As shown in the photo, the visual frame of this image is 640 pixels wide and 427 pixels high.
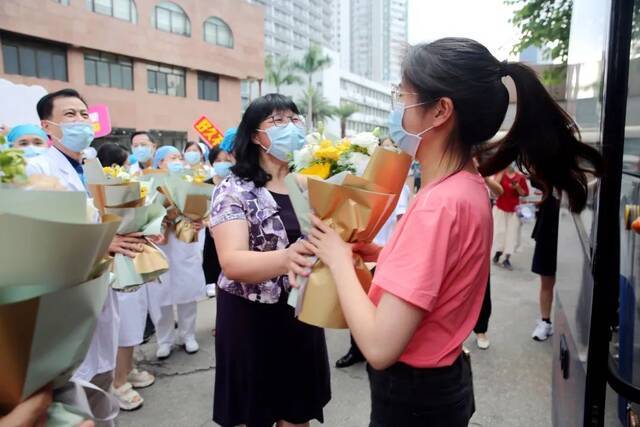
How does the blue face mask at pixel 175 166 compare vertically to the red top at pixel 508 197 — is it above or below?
above

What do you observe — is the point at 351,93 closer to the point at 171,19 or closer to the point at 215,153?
the point at 171,19

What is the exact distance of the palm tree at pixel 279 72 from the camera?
173 feet

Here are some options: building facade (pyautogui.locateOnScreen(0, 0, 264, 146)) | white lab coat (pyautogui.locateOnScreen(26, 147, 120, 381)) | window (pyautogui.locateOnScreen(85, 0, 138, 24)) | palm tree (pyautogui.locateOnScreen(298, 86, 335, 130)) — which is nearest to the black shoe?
white lab coat (pyautogui.locateOnScreen(26, 147, 120, 381))

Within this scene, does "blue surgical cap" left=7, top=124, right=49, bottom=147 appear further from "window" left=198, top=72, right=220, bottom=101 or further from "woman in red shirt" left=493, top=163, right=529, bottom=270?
"window" left=198, top=72, right=220, bottom=101

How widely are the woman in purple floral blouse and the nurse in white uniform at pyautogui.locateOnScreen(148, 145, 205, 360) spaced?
2.01 meters

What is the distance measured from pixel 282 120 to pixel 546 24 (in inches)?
369

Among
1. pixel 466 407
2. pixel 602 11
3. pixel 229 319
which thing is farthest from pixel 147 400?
pixel 602 11

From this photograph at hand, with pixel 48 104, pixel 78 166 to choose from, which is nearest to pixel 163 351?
pixel 78 166

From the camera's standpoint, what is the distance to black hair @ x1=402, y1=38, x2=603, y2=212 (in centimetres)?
121

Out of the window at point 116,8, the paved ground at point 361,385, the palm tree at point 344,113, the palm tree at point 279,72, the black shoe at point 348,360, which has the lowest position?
the paved ground at point 361,385

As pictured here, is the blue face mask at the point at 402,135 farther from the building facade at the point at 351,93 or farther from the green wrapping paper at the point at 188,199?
the building facade at the point at 351,93

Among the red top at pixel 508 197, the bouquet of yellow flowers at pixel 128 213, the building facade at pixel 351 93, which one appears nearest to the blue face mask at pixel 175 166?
the bouquet of yellow flowers at pixel 128 213

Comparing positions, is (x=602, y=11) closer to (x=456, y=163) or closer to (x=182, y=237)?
(x=456, y=163)

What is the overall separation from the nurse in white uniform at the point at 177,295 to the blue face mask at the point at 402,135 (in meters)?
2.85
